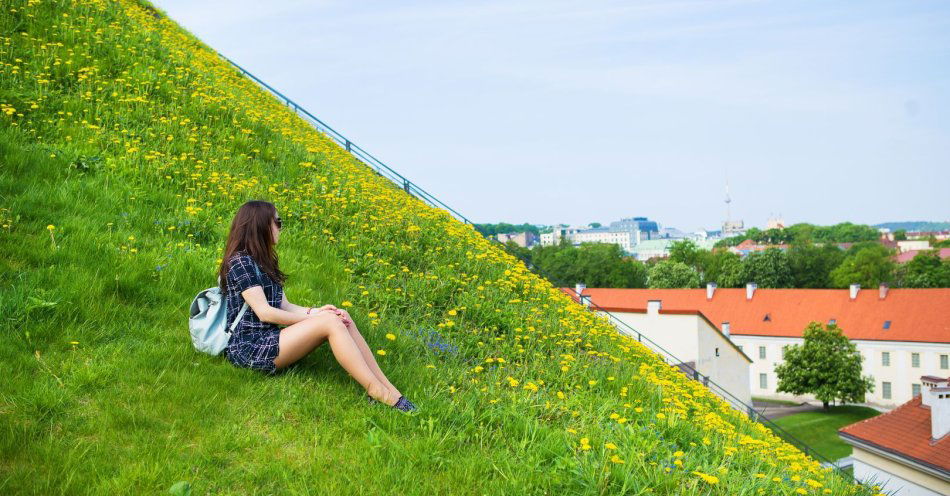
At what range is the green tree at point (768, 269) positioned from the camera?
95.9m

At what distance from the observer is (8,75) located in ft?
33.3

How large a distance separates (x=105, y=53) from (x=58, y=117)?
9.50 ft

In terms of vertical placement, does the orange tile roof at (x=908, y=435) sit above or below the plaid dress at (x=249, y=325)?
below

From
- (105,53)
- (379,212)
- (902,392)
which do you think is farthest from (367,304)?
(902,392)

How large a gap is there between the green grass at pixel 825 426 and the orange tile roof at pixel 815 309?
11378mm

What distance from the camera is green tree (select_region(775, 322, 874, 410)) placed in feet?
175

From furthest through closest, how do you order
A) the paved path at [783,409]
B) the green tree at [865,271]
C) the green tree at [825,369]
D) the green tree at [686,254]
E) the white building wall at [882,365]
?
the green tree at [686,254], the green tree at [865,271], the white building wall at [882,365], the paved path at [783,409], the green tree at [825,369]

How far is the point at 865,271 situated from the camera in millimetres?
94562

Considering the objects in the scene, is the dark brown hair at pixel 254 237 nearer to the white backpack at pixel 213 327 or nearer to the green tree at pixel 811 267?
the white backpack at pixel 213 327

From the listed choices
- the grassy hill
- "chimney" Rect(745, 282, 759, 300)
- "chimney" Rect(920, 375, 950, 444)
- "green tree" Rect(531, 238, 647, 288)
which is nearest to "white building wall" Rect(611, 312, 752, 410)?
"chimney" Rect(920, 375, 950, 444)

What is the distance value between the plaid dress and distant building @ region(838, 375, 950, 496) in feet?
69.7

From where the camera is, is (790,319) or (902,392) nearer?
(902,392)

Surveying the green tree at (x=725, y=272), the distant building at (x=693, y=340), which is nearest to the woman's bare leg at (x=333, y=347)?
the distant building at (x=693, y=340)

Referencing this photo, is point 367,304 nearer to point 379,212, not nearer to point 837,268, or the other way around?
point 379,212
